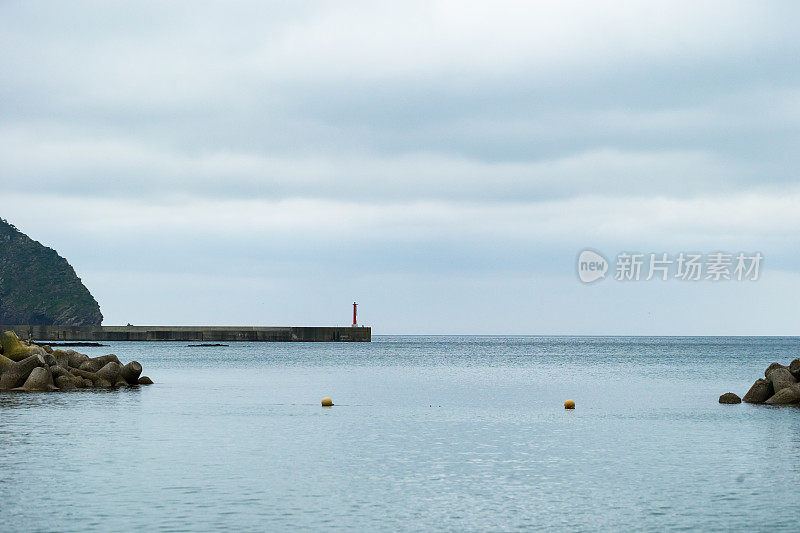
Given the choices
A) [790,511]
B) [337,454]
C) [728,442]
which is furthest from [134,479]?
[728,442]

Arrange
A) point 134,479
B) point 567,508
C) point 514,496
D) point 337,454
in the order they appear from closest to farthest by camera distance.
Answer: point 567,508, point 514,496, point 134,479, point 337,454

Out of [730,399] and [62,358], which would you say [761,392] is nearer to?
[730,399]

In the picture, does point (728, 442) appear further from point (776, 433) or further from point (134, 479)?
point (134, 479)

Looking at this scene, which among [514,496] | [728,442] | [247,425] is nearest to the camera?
[514,496]

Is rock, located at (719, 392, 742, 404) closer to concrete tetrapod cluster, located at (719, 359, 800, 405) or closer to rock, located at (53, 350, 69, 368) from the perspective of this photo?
concrete tetrapod cluster, located at (719, 359, 800, 405)

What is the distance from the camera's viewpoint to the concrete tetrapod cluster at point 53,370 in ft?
168

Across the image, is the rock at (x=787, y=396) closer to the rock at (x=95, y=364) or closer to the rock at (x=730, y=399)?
the rock at (x=730, y=399)

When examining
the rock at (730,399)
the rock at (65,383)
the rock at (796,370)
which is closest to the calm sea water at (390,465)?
the rock at (730,399)

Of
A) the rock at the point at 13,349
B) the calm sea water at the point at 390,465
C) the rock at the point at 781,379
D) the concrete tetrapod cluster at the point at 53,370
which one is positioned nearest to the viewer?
the calm sea water at the point at 390,465

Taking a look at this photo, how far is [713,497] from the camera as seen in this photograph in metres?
20.8

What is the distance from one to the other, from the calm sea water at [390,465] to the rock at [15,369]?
8.15 ft

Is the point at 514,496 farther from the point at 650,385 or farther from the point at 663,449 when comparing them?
the point at 650,385

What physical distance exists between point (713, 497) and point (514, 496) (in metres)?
4.47

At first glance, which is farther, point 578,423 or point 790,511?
point 578,423
